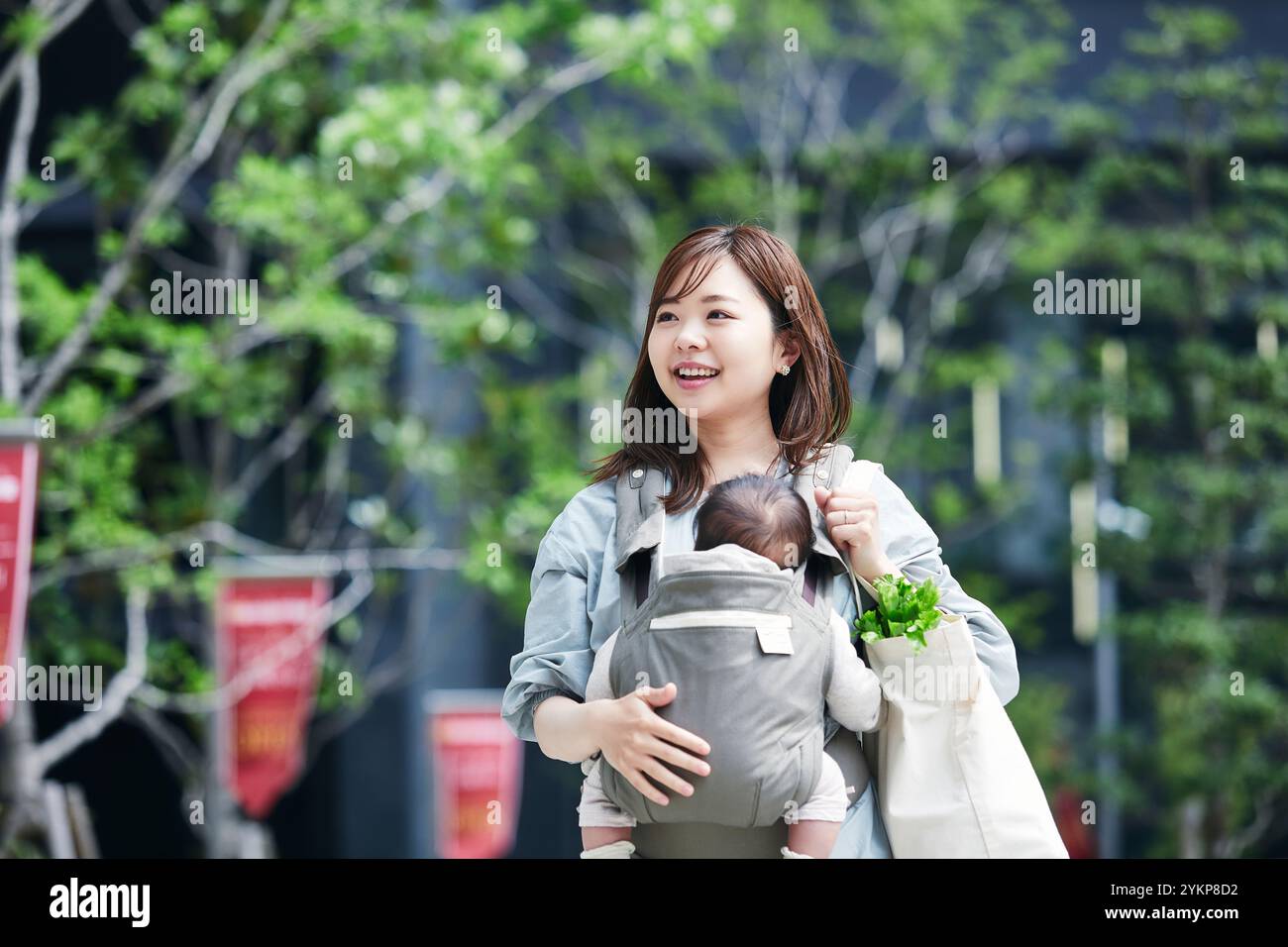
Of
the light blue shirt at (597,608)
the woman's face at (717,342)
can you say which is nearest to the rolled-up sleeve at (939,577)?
the light blue shirt at (597,608)

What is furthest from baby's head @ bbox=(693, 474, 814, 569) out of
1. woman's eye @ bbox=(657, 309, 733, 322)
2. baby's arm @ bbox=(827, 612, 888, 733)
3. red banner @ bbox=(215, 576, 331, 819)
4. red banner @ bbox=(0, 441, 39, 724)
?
red banner @ bbox=(215, 576, 331, 819)

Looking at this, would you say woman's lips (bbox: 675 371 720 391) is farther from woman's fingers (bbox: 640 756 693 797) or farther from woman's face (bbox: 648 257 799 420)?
woman's fingers (bbox: 640 756 693 797)

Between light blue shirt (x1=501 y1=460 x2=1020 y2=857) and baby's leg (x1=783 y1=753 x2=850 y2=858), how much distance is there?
0.08m

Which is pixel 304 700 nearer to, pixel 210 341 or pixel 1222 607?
pixel 210 341

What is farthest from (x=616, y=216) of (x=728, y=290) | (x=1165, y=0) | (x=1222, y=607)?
(x=728, y=290)

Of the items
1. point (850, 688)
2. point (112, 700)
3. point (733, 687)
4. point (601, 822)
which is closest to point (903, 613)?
point (850, 688)

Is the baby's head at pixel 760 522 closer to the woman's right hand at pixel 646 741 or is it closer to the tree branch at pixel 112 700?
the woman's right hand at pixel 646 741

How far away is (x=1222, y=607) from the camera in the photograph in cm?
816

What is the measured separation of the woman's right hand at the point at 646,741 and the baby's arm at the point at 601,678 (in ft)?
0.13

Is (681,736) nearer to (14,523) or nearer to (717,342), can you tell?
(717,342)

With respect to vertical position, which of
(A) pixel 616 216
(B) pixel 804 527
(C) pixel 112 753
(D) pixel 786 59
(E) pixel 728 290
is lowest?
(C) pixel 112 753

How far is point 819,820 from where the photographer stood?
193cm

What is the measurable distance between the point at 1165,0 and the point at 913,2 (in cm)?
148

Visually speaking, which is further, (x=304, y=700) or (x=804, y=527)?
(x=304, y=700)
